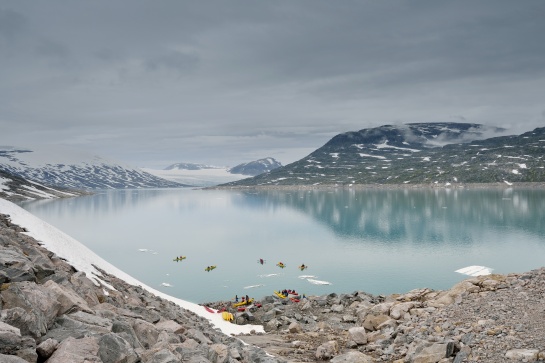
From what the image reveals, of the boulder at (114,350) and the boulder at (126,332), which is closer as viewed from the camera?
the boulder at (114,350)

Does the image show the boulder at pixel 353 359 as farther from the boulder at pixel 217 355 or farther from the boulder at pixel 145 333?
the boulder at pixel 145 333

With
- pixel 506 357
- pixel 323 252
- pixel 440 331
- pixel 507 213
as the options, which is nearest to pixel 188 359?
pixel 506 357

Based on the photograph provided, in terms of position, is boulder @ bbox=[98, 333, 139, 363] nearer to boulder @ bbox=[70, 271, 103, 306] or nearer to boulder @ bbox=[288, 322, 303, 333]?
boulder @ bbox=[70, 271, 103, 306]

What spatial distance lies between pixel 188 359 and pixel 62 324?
3410 millimetres

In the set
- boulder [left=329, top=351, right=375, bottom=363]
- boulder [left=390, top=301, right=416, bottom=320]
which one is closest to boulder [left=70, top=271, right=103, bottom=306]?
boulder [left=329, top=351, right=375, bottom=363]

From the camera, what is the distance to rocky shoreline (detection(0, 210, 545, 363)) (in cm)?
982

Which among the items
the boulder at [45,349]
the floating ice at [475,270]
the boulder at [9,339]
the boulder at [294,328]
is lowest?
the floating ice at [475,270]

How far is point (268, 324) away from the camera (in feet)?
94.4

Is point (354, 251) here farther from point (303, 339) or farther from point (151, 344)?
point (151, 344)

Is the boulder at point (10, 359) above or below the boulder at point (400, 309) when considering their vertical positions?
above

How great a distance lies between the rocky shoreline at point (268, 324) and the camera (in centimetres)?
982

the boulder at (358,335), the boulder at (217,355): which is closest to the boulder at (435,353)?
the boulder at (358,335)

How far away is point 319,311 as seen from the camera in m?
32.2

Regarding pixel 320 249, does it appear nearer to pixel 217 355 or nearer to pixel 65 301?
pixel 217 355
